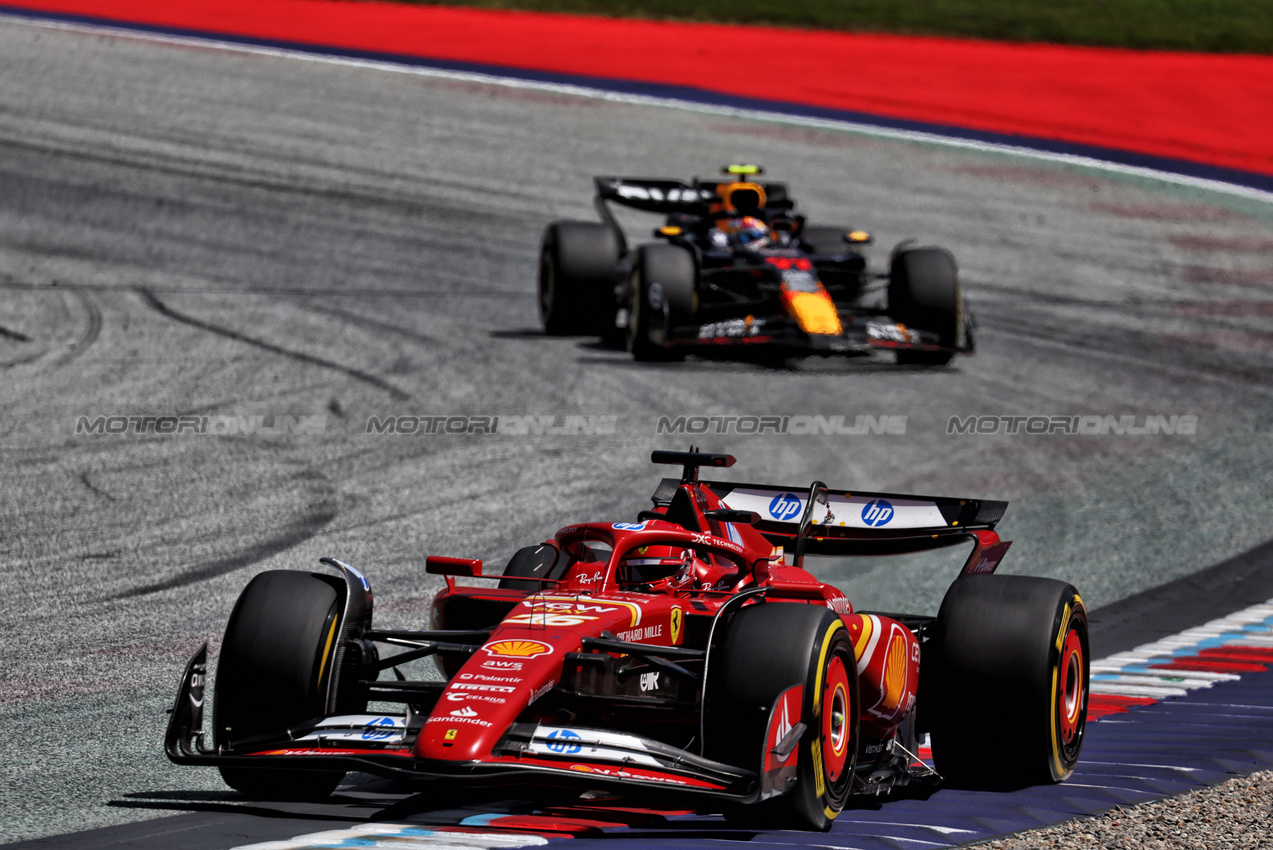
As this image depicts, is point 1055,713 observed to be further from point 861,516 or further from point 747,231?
point 747,231

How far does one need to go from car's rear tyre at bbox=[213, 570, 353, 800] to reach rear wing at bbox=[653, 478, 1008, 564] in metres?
2.20

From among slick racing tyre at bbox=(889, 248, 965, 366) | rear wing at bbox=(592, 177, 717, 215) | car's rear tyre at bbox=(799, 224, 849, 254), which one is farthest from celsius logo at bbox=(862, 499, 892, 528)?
rear wing at bbox=(592, 177, 717, 215)

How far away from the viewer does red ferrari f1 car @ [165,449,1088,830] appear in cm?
617

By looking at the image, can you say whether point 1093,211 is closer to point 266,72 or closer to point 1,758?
point 266,72

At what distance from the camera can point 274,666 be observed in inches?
269

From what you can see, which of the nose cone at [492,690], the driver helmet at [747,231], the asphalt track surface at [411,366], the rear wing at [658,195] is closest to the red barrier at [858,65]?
the asphalt track surface at [411,366]

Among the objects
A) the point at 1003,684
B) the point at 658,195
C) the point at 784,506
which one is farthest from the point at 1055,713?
the point at 658,195

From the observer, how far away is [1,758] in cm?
770

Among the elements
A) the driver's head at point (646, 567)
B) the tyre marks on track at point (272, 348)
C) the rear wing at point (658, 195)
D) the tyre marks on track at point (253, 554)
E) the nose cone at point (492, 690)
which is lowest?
the tyre marks on track at point (253, 554)

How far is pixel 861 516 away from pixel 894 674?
156cm

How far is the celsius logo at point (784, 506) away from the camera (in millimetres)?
8766

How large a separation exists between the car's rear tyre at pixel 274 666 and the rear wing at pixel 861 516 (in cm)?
220

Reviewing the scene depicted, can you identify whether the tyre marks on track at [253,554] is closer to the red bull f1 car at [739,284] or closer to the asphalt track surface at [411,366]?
the asphalt track surface at [411,366]

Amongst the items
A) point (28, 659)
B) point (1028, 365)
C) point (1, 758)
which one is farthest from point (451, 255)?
point (1, 758)
